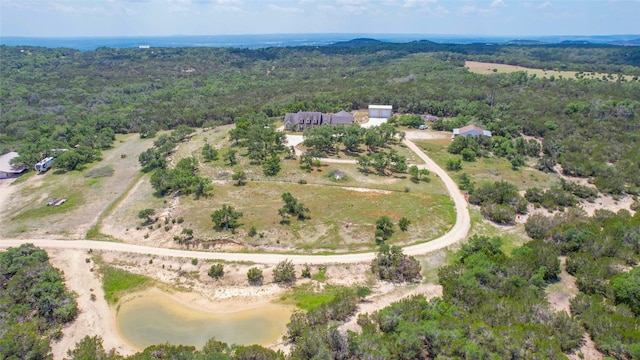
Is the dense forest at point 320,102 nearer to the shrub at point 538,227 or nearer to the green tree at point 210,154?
the shrub at point 538,227

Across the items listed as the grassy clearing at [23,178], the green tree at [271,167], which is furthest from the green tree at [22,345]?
the grassy clearing at [23,178]

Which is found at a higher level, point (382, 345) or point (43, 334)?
point (382, 345)

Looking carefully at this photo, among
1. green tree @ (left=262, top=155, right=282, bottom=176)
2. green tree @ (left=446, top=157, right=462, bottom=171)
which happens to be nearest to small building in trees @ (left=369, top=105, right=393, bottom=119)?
green tree @ (left=446, top=157, right=462, bottom=171)

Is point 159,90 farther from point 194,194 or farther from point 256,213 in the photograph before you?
point 256,213

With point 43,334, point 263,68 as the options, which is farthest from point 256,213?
point 263,68

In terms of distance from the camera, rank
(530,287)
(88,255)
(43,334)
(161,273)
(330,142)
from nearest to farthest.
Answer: (43,334) → (530,287) → (161,273) → (88,255) → (330,142)

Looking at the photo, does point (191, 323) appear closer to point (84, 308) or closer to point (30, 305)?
point (84, 308)

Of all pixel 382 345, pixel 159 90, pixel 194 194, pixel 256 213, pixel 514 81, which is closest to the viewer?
pixel 382 345
